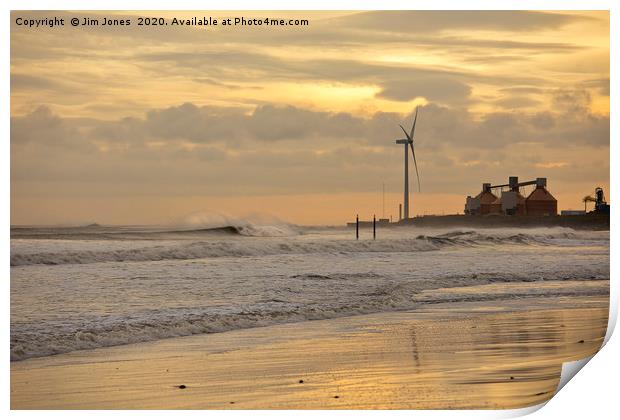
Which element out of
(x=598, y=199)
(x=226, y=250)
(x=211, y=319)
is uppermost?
(x=598, y=199)

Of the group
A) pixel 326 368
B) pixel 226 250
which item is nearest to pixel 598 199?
pixel 226 250

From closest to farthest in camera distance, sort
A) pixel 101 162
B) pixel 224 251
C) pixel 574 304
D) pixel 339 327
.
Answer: pixel 339 327 < pixel 574 304 < pixel 101 162 < pixel 224 251

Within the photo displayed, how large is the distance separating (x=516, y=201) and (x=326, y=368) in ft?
150

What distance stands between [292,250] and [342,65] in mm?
15215

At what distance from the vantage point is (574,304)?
10.2 metres

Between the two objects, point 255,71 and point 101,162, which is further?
point 101,162

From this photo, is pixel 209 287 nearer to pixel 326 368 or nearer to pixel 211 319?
pixel 211 319

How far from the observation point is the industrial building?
156 ft

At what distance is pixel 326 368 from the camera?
20.0 feet

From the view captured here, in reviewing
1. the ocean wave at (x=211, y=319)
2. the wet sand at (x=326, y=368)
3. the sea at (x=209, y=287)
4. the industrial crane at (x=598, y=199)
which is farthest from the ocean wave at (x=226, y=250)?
the wet sand at (x=326, y=368)
